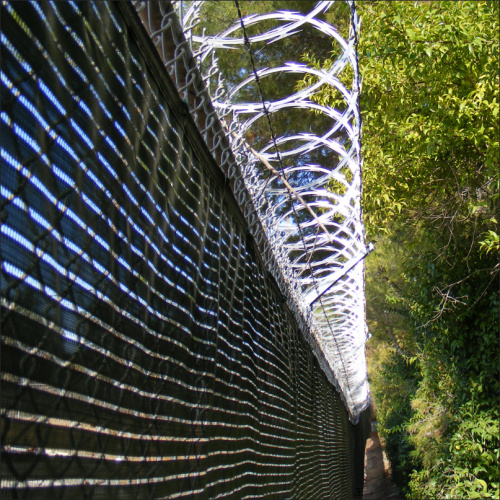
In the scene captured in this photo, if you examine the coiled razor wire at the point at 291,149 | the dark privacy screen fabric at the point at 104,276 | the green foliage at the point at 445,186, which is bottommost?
Result: the dark privacy screen fabric at the point at 104,276

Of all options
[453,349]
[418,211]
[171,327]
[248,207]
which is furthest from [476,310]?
[171,327]

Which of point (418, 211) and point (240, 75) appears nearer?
point (418, 211)

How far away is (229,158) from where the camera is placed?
6.11ft

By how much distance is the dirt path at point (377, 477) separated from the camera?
615 inches

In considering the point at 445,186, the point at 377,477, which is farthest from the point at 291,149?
the point at 377,477

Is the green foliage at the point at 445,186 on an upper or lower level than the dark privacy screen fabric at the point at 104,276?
upper

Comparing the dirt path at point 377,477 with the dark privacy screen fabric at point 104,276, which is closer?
the dark privacy screen fabric at point 104,276

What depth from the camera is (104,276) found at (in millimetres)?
939

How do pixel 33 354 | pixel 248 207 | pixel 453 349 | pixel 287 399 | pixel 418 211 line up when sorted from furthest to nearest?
1. pixel 453 349
2. pixel 418 211
3. pixel 287 399
4. pixel 248 207
5. pixel 33 354

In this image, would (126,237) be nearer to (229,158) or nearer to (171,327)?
(171,327)

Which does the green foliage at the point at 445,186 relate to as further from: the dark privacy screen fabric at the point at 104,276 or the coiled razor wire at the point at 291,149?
the dark privacy screen fabric at the point at 104,276

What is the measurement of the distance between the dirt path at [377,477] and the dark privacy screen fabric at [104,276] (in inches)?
444

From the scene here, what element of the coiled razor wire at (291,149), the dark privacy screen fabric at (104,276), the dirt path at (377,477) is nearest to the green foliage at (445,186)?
the coiled razor wire at (291,149)

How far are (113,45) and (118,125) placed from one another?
5.0 inches
